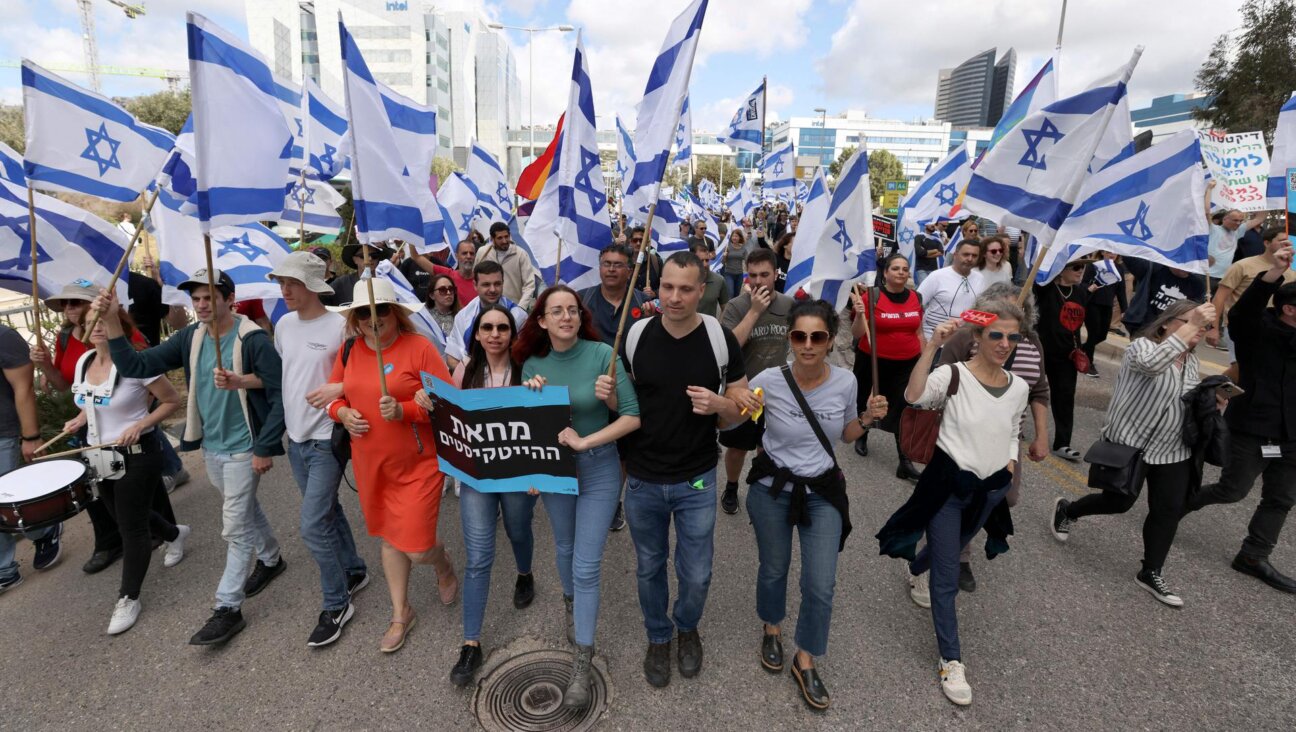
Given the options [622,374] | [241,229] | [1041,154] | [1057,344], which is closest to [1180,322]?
[1041,154]

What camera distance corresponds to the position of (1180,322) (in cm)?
355

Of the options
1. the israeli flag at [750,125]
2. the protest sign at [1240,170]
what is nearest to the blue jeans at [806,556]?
the protest sign at [1240,170]

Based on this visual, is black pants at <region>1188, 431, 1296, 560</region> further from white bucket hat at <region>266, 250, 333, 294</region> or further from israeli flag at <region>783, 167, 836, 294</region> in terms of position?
white bucket hat at <region>266, 250, 333, 294</region>

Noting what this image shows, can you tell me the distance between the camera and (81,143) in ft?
12.6

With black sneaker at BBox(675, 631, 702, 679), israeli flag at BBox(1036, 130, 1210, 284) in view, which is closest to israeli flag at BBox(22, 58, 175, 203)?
black sneaker at BBox(675, 631, 702, 679)

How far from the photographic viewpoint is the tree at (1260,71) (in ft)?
52.8

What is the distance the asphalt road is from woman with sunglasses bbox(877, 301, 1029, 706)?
0.36 meters

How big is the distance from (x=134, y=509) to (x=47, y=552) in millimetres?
1369

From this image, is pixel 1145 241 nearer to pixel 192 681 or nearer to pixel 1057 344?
pixel 1057 344

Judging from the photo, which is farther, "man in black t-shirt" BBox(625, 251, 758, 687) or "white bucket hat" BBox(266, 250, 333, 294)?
"white bucket hat" BBox(266, 250, 333, 294)

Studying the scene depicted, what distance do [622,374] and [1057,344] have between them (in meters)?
4.87

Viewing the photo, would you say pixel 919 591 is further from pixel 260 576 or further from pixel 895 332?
pixel 260 576

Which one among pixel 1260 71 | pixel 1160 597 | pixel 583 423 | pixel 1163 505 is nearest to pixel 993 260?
pixel 1163 505

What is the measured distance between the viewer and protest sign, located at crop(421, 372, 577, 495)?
2.98 metres
